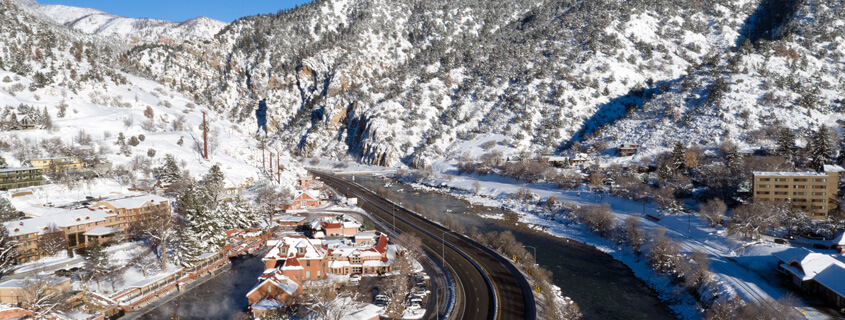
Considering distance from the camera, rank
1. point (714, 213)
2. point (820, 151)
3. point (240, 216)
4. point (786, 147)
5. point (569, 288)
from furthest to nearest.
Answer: point (786, 147), point (820, 151), point (240, 216), point (714, 213), point (569, 288)

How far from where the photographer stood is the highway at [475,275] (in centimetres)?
3319

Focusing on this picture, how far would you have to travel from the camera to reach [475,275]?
132 feet

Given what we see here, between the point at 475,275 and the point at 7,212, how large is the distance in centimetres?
4608

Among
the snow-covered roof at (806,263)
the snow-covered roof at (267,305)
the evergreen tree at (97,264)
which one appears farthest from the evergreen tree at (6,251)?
the snow-covered roof at (806,263)

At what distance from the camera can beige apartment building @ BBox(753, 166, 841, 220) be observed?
169 feet

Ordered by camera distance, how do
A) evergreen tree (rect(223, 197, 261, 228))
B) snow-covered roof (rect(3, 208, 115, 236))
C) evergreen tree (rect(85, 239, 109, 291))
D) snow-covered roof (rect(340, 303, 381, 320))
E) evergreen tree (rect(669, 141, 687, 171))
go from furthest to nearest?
evergreen tree (rect(669, 141, 687, 171)) → evergreen tree (rect(223, 197, 261, 228)) → snow-covered roof (rect(3, 208, 115, 236)) → evergreen tree (rect(85, 239, 109, 291)) → snow-covered roof (rect(340, 303, 381, 320))

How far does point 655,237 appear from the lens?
4806cm

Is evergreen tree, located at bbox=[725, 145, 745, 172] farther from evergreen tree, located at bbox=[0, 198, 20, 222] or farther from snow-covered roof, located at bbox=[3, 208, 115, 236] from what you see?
evergreen tree, located at bbox=[0, 198, 20, 222]

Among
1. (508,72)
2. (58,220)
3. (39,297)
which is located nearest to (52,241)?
(58,220)

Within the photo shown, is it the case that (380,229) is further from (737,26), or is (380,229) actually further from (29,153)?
(737,26)

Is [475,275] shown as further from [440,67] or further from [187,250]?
[440,67]

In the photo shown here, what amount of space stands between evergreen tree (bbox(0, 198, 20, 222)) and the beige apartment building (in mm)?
83149

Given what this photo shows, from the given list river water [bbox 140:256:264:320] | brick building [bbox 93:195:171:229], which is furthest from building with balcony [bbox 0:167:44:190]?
river water [bbox 140:256:264:320]

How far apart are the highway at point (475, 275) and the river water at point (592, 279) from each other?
5.10 meters
